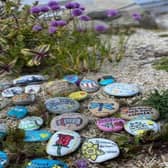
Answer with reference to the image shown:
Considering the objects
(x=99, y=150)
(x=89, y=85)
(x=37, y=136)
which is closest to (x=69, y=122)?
(x=37, y=136)

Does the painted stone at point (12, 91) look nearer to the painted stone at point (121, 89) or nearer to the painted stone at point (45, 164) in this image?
the painted stone at point (121, 89)

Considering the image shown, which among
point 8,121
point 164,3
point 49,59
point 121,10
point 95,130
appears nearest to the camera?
point 95,130

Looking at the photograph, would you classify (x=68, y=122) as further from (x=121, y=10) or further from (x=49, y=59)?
(x=121, y=10)

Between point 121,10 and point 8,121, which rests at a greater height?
point 8,121

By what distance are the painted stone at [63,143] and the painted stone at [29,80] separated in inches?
36.0

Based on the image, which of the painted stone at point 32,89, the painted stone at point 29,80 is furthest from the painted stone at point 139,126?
the painted stone at point 29,80

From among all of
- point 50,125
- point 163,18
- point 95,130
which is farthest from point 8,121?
point 163,18

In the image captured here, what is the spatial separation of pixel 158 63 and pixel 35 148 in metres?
1.51

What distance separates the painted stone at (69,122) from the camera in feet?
8.67

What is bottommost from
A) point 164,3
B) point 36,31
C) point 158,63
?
point 164,3

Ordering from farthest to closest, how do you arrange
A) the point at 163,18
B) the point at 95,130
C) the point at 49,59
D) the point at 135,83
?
the point at 163,18, the point at 49,59, the point at 135,83, the point at 95,130

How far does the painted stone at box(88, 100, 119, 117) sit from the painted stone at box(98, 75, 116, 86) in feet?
1.13

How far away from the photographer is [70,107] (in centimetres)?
287

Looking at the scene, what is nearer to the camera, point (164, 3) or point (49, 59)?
point (49, 59)
